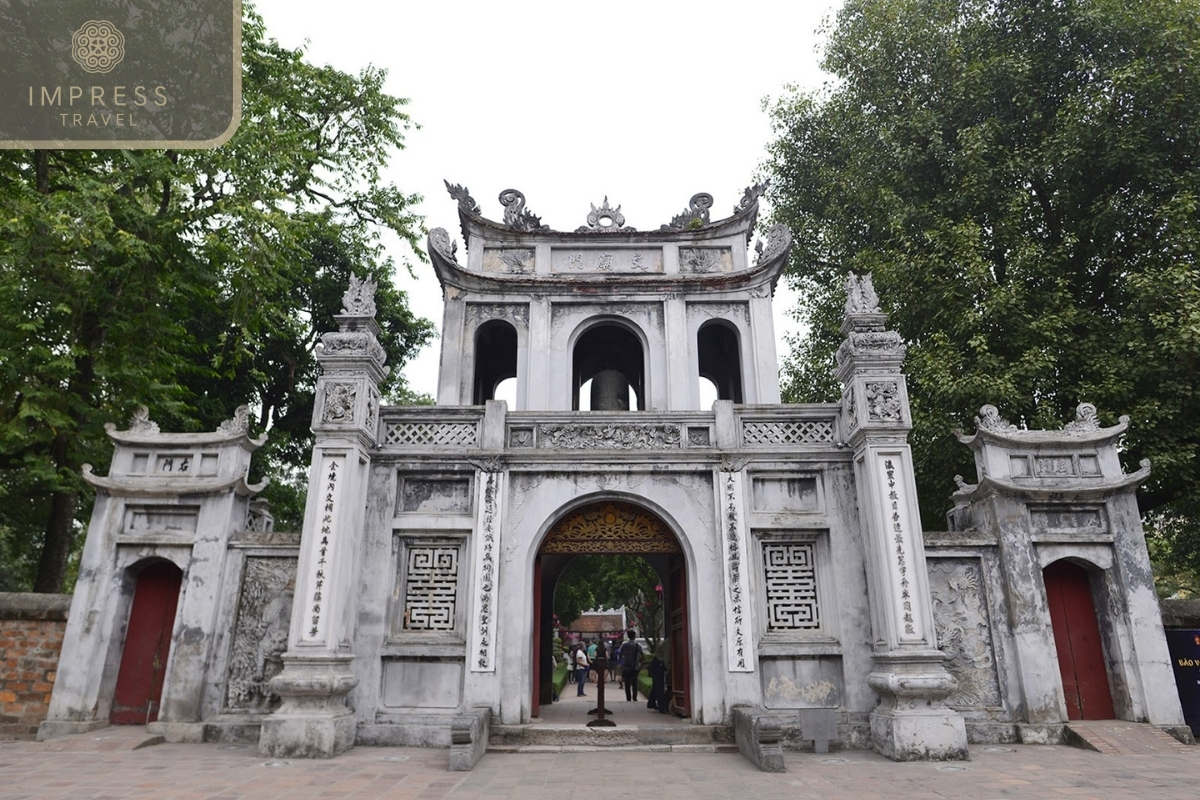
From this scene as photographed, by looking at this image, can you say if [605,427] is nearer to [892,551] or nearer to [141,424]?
[892,551]

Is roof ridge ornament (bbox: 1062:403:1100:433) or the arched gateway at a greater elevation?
roof ridge ornament (bbox: 1062:403:1100:433)

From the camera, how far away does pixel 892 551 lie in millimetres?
8836

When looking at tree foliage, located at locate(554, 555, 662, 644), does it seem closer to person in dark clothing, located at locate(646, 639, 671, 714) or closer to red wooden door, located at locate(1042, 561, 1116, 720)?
person in dark clothing, located at locate(646, 639, 671, 714)

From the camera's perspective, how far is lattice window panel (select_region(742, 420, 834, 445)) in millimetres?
10109

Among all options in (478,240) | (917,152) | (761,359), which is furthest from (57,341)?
(917,152)

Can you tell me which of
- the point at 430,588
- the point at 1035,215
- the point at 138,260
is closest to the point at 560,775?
the point at 430,588

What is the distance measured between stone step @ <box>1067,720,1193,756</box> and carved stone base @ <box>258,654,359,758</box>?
332 inches

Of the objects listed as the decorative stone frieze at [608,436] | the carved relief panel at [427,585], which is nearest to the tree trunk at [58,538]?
the carved relief panel at [427,585]

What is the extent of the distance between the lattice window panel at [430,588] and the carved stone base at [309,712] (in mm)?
1098

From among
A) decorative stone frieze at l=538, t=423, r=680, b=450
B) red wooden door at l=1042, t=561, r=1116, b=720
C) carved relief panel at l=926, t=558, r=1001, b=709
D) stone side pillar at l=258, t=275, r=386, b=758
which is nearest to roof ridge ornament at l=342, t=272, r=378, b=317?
stone side pillar at l=258, t=275, r=386, b=758

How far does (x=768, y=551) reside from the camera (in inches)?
385

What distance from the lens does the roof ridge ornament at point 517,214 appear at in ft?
44.3

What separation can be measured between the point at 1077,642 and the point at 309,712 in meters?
9.38

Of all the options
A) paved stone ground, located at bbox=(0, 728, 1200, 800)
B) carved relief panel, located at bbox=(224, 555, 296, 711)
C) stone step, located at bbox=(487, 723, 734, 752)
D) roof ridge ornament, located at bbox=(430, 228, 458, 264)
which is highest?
roof ridge ornament, located at bbox=(430, 228, 458, 264)
